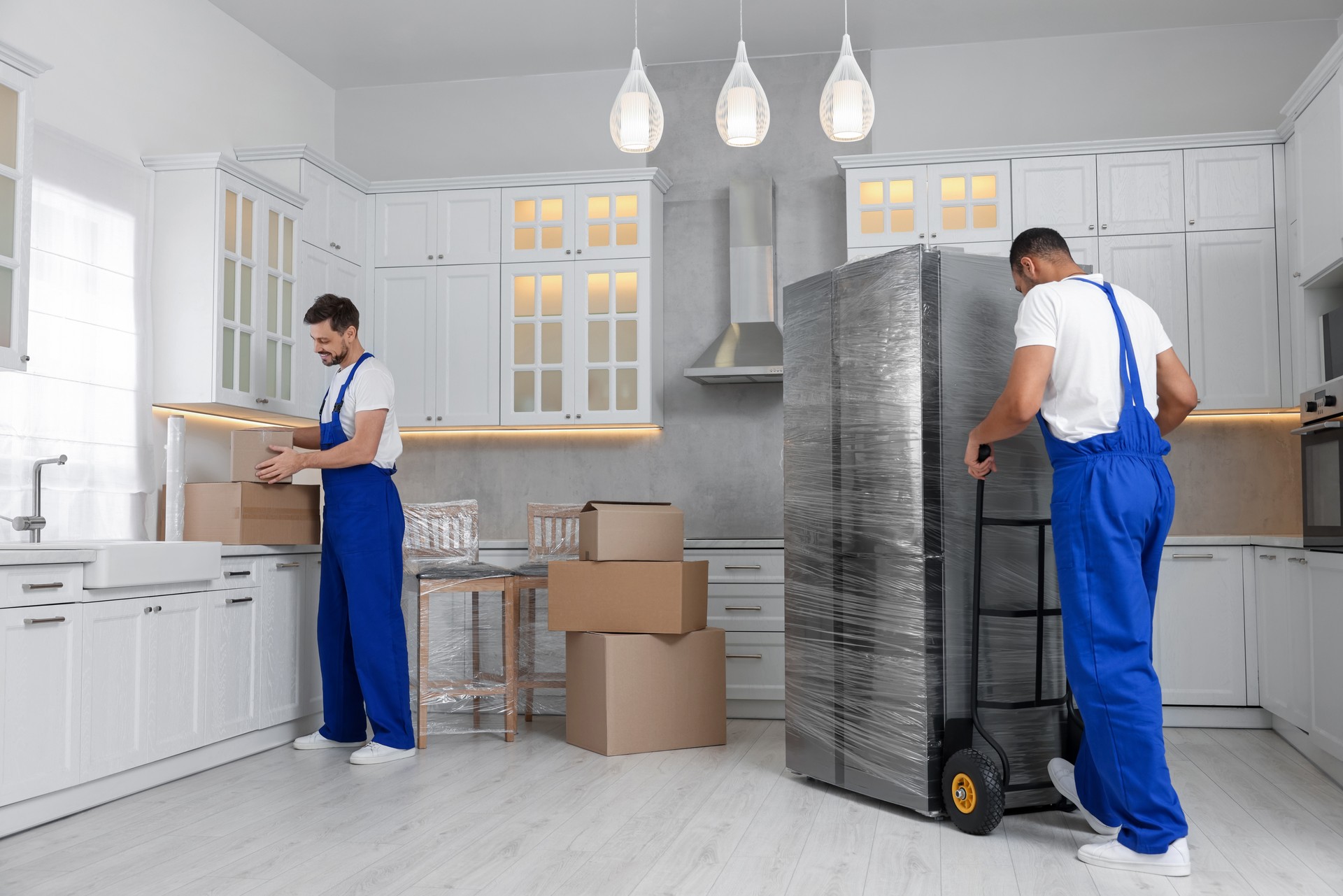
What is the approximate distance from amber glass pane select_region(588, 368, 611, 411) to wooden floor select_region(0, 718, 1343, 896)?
6.21ft

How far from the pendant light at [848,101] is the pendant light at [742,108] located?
0.63 ft

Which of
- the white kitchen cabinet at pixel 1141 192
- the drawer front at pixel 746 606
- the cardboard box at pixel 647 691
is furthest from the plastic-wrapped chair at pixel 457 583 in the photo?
the white kitchen cabinet at pixel 1141 192

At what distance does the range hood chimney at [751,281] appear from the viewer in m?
5.20

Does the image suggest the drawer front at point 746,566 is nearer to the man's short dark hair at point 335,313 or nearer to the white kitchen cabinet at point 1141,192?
the man's short dark hair at point 335,313

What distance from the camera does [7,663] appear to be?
2.90 m

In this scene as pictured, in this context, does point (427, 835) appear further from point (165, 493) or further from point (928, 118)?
point (928, 118)

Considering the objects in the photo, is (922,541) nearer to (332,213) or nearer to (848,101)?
(848,101)

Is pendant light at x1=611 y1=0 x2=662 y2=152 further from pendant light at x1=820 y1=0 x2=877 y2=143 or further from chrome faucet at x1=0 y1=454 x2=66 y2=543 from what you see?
chrome faucet at x1=0 y1=454 x2=66 y2=543

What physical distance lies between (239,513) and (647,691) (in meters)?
1.62

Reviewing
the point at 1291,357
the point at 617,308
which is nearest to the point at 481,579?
the point at 617,308

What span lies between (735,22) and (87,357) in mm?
3133

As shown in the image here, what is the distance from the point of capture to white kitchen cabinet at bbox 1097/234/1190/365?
15.6 feet

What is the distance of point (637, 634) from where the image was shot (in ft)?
12.9

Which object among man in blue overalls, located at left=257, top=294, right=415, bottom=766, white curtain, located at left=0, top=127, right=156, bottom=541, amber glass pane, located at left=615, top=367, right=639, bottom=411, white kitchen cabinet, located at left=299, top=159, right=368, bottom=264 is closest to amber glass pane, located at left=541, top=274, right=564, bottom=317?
amber glass pane, located at left=615, top=367, right=639, bottom=411
